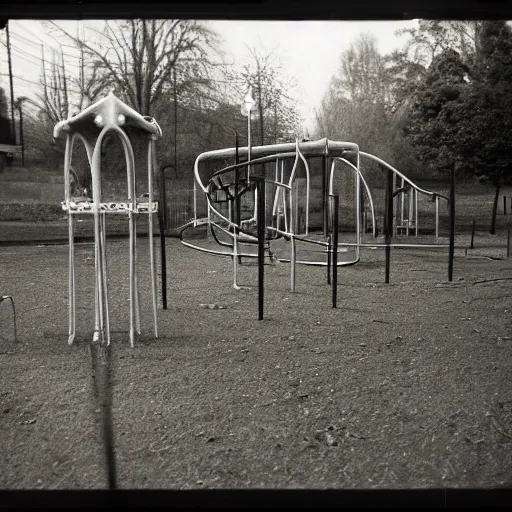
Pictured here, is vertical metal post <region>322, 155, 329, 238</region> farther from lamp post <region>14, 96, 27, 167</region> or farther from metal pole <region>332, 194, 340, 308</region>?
lamp post <region>14, 96, 27, 167</region>

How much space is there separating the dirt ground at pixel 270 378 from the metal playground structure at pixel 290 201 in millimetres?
74

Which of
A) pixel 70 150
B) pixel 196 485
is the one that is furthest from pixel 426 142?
pixel 196 485

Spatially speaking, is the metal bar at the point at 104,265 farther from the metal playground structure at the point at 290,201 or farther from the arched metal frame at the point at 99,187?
the metal playground structure at the point at 290,201

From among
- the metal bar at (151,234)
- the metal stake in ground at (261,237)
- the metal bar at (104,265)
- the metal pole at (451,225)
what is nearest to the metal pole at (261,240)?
the metal stake in ground at (261,237)

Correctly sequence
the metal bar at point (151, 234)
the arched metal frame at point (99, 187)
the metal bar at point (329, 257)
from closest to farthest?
1. the arched metal frame at point (99, 187)
2. the metal bar at point (151, 234)
3. the metal bar at point (329, 257)

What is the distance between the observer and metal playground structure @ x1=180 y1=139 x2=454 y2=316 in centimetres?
205

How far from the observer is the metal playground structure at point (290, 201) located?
6.73ft

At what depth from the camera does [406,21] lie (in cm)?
178

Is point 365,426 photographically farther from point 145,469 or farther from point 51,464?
point 51,464

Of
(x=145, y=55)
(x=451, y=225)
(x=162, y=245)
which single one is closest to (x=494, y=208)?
(x=451, y=225)

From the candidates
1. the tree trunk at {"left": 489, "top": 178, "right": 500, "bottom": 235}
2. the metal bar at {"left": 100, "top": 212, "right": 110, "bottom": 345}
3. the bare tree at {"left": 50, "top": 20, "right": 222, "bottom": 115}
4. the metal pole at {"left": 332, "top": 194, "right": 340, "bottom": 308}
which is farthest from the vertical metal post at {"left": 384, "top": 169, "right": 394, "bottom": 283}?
the metal bar at {"left": 100, "top": 212, "right": 110, "bottom": 345}

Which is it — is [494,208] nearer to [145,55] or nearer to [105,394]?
[145,55]

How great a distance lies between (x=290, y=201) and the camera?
2197mm

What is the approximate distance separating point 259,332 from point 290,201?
535mm
